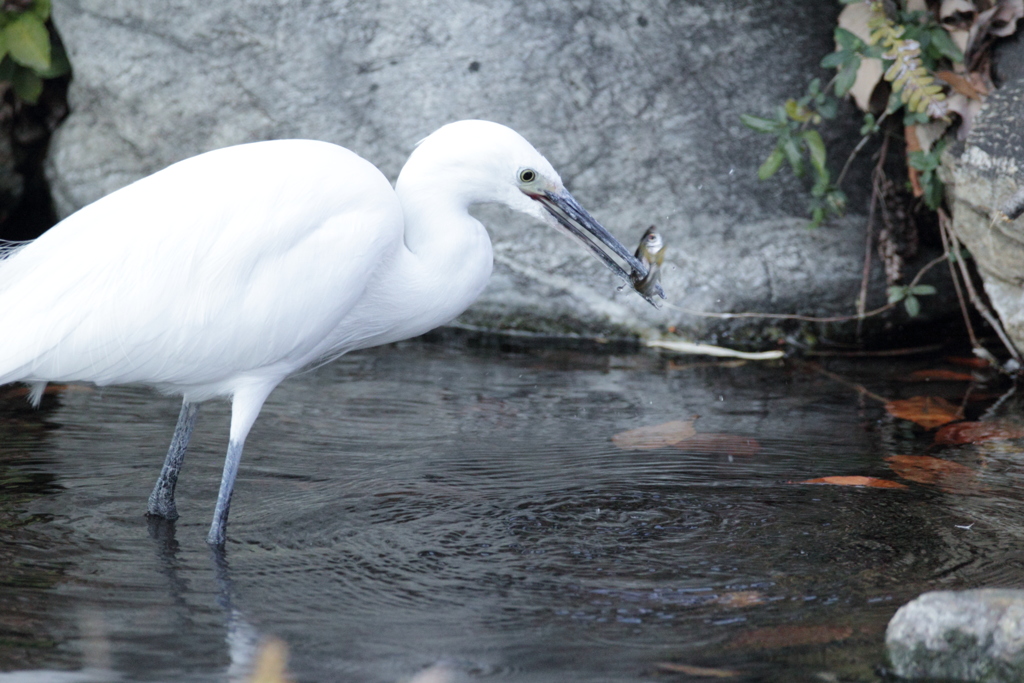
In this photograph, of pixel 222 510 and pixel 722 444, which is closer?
pixel 222 510

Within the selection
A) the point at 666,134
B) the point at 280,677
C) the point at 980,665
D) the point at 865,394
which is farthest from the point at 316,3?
the point at 980,665

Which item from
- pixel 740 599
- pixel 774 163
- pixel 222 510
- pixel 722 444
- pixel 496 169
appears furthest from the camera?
pixel 774 163

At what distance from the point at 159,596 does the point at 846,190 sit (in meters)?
3.90

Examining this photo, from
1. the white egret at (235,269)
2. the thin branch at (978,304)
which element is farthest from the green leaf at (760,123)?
the white egret at (235,269)

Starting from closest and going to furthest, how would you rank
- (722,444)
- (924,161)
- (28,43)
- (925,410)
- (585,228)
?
(585,228)
(722,444)
(925,410)
(924,161)
(28,43)

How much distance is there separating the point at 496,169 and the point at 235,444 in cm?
105

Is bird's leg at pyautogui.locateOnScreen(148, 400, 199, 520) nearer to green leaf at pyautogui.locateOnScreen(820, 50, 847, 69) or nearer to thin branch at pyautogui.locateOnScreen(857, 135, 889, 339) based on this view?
green leaf at pyautogui.locateOnScreen(820, 50, 847, 69)

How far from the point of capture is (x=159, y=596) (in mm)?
2689

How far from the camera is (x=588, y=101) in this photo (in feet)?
17.6

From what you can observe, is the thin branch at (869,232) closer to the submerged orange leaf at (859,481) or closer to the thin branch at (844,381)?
the thin branch at (844,381)

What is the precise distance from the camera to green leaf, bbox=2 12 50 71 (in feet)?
17.4

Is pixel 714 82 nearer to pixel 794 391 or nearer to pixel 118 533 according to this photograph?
pixel 794 391

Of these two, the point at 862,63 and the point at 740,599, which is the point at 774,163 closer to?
the point at 862,63

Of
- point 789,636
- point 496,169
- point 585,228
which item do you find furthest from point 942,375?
point 789,636
